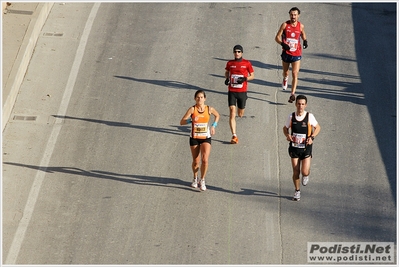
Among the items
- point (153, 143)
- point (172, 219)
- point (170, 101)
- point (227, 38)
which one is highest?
point (227, 38)

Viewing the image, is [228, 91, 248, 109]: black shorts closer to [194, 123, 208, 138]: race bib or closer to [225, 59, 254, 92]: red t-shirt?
[225, 59, 254, 92]: red t-shirt

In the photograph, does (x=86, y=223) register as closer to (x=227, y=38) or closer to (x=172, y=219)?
(x=172, y=219)

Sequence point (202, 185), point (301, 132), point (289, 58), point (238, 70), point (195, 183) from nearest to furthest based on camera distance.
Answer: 1. point (301, 132)
2. point (202, 185)
3. point (195, 183)
4. point (238, 70)
5. point (289, 58)

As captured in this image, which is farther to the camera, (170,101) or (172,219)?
(170,101)

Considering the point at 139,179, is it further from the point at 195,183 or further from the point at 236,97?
the point at 236,97

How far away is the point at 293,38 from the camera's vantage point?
60.7 feet

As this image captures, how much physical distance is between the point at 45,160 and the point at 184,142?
8.69 feet

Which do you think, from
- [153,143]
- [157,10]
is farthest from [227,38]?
[153,143]

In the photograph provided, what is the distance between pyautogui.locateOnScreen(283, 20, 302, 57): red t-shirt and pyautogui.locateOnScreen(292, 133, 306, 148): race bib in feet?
13.1

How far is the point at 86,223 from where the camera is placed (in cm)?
1498

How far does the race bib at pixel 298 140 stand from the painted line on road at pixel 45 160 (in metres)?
4.50

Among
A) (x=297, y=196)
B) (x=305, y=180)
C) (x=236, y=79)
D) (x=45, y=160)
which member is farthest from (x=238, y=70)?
(x=45, y=160)

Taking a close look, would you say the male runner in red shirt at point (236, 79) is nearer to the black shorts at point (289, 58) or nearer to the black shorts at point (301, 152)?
the black shorts at point (289, 58)

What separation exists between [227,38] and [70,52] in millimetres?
3829
